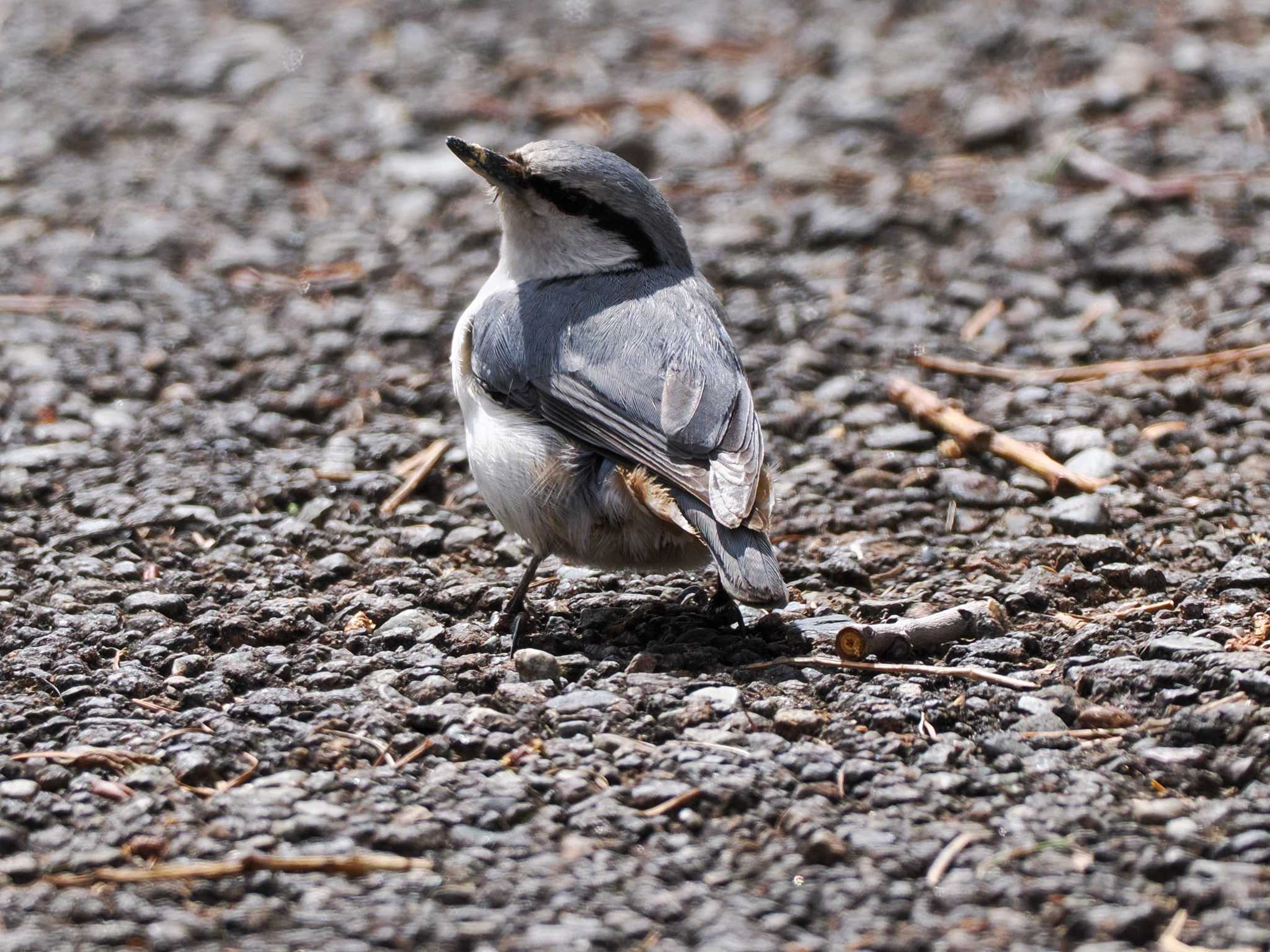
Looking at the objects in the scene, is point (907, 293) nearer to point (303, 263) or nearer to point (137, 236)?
point (303, 263)

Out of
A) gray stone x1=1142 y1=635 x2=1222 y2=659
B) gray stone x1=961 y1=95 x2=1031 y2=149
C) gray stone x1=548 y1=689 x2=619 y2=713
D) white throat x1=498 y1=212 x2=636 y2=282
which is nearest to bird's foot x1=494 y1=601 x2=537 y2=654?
gray stone x1=548 y1=689 x2=619 y2=713

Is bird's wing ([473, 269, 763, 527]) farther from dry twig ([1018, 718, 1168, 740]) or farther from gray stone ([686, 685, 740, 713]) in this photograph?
dry twig ([1018, 718, 1168, 740])

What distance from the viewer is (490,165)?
4.96 m

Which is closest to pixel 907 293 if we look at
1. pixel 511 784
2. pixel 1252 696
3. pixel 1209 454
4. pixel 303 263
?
pixel 1209 454

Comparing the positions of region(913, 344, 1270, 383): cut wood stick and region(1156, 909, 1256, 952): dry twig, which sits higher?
region(913, 344, 1270, 383): cut wood stick

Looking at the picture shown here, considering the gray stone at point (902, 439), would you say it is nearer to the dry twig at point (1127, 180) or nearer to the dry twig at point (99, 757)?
the dry twig at point (1127, 180)

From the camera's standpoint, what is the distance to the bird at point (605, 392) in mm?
4137

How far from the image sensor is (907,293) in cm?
689

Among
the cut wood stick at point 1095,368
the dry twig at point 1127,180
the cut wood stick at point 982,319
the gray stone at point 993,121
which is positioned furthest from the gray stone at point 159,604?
the gray stone at point 993,121

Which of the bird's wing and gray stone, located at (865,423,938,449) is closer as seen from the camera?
the bird's wing

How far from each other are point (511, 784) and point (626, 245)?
2235 mm

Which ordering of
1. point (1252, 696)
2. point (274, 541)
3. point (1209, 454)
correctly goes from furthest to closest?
point (1209, 454)
point (274, 541)
point (1252, 696)

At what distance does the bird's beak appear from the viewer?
16.0ft

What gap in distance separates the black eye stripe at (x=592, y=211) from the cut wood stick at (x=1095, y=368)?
1.69 m
